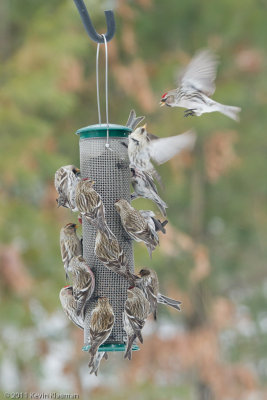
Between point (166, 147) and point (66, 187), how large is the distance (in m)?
0.63

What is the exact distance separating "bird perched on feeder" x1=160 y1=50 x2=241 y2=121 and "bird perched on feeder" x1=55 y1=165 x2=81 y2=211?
2.18ft

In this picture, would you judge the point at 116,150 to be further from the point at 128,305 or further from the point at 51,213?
the point at 51,213

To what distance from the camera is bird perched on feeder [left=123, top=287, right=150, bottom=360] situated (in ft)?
12.8

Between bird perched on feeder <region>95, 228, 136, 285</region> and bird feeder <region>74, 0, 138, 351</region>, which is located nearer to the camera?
bird perched on feeder <region>95, 228, 136, 285</region>

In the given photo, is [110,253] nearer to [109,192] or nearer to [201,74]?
[109,192]

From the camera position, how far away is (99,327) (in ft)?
13.0

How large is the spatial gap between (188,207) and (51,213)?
5.23m

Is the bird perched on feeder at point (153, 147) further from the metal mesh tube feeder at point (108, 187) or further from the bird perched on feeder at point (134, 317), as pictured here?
the bird perched on feeder at point (134, 317)

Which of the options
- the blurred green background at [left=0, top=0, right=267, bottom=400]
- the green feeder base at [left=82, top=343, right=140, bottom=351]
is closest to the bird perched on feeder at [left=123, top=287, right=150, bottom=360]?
the green feeder base at [left=82, top=343, right=140, bottom=351]

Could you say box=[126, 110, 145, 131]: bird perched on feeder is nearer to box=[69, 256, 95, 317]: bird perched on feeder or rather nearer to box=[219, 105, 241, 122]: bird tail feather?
box=[219, 105, 241, 122]: bird tail feather

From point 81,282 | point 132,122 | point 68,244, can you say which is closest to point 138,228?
point 81,282

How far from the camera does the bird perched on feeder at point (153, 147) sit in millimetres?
4094

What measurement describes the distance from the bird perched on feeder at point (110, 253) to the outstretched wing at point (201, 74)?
3.33ft

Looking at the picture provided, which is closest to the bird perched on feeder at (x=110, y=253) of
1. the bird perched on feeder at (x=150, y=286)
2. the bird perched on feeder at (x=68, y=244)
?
the bird perched on feeder at (x=150, y=286)
